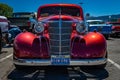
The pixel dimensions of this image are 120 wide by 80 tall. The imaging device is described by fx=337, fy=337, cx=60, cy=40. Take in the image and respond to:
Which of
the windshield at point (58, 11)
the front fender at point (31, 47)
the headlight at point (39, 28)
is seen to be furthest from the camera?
the windshield at point (58, 11)

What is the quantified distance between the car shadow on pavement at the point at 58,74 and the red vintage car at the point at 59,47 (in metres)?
0.31

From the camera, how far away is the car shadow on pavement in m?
8.47

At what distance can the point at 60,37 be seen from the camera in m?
8.70

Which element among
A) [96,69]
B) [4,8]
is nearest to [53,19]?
[96,69]

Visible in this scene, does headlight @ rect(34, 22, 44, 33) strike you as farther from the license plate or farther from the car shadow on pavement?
the car shadow on pavement

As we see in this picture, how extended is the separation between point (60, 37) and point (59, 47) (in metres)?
0.26

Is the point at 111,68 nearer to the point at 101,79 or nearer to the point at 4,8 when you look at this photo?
the point at 101,79

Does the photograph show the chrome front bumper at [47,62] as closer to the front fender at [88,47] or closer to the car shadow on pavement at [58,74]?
the front fender at [88,47]

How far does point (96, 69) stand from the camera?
31.7 ft

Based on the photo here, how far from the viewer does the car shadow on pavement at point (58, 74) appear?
Answer: 8.47m

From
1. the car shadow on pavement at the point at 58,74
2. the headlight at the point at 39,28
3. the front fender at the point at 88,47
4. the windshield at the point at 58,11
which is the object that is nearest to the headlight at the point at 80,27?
the front fender at the point at 88,47

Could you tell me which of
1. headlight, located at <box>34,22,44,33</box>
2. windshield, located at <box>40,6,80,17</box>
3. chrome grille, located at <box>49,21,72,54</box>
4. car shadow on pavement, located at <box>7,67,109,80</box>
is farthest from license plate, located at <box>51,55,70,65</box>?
windshield, located at <box>40,6,80,17</box>

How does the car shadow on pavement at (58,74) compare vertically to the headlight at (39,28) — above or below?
below

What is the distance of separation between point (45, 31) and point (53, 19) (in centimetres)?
40
